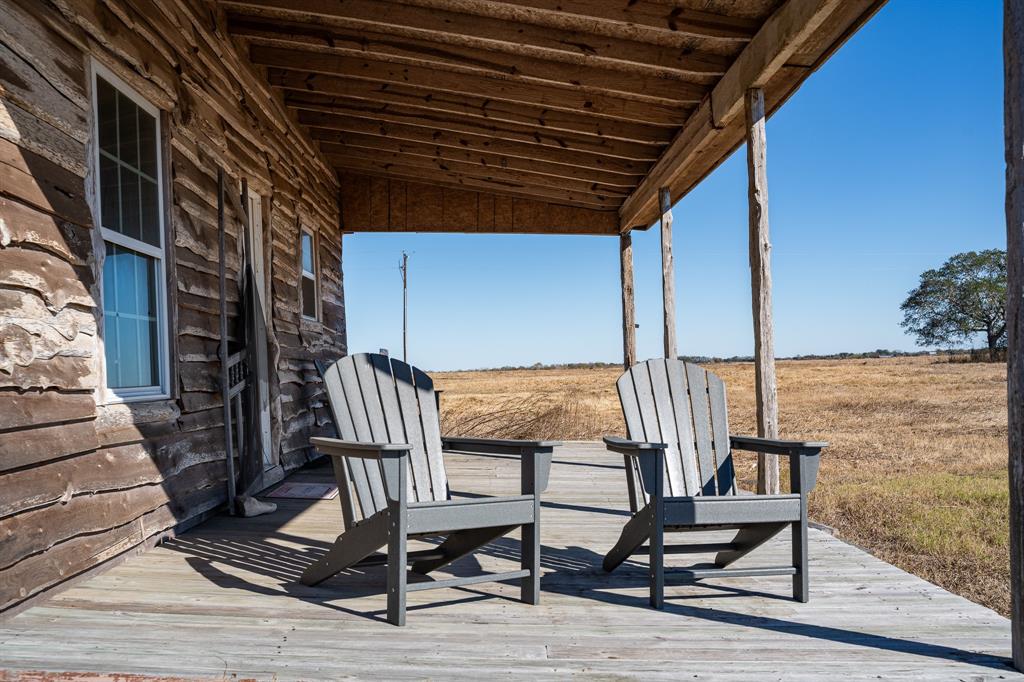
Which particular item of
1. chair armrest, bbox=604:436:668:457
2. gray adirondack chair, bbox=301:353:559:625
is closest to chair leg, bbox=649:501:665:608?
chair armrest, bbox=604:436:668:457

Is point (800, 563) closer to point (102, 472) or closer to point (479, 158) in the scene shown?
point (102, 472)

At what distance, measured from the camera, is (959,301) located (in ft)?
121

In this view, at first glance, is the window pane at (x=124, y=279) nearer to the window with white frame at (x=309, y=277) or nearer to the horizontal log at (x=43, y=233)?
the horizontal log at (x=43, y=233)

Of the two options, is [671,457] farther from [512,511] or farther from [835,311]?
[835,311]

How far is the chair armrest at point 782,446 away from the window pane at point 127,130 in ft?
9.63

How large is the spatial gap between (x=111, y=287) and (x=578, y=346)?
2787 cm

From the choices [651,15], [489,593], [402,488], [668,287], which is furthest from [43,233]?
[668,287]

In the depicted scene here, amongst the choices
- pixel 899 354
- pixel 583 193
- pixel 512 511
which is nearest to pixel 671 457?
pixel 512 511

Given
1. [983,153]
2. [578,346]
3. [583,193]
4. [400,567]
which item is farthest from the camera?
[578,346]

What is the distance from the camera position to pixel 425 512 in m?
2.19

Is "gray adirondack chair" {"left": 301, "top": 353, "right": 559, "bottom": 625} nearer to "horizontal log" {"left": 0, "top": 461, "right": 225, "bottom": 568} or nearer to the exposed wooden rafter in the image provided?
"horizontal log" {"left": 0, "top": 461, "right": 225, "bottom": 568}

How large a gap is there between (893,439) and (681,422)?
10.1 metres

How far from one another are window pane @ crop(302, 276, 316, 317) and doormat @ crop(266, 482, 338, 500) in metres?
1.86

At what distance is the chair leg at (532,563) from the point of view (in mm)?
2387
